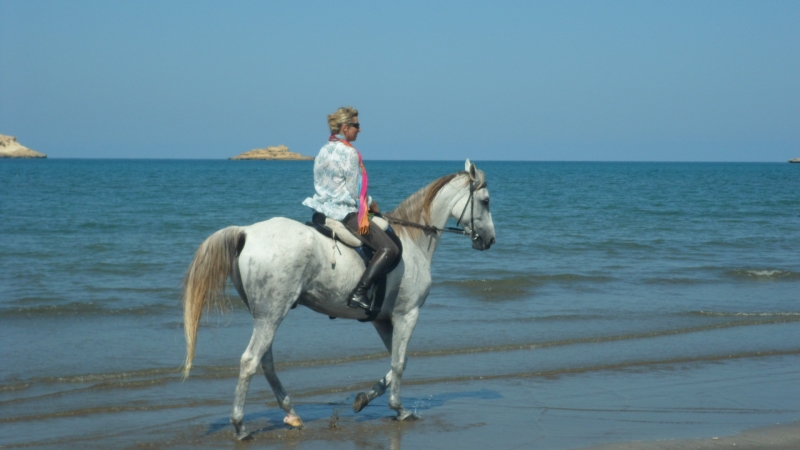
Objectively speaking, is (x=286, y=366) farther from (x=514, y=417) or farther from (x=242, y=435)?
(x=514, y=417)

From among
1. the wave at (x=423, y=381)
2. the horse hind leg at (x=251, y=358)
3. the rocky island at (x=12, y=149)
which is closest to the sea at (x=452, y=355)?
the wave at (x=423, y=381)

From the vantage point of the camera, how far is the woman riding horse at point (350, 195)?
6.81 metres

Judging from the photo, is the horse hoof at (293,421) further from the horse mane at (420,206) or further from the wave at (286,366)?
the wave at (286,366)

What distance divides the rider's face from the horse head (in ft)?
4.32

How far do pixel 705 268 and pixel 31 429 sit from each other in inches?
642

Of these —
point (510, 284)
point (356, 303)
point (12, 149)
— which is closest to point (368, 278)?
point (356, 303)

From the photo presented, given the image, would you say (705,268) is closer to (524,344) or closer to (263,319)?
(524,344)

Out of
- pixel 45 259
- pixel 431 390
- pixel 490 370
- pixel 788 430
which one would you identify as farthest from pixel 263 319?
pixel 45 259

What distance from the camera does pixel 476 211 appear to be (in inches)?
305

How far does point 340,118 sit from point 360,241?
109cm

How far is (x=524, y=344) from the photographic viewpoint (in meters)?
10.9

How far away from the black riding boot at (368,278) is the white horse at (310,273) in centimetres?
8

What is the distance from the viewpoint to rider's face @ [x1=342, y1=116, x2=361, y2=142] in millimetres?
6875

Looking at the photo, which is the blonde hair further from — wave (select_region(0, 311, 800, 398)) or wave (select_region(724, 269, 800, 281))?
wave (select_region(724, 269, 800, 281))
